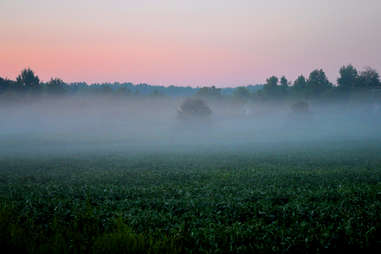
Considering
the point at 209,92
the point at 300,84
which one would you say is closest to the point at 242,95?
the point at 209,92

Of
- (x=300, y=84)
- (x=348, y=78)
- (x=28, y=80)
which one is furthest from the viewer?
(x=300, y=84)

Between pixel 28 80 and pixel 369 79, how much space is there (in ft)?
517

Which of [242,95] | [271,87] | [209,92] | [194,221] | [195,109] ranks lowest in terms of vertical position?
[194,221]

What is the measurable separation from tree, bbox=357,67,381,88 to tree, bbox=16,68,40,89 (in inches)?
5842

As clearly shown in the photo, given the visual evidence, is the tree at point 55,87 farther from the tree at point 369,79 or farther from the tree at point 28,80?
the tree at point 369,79

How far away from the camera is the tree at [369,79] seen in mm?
128375

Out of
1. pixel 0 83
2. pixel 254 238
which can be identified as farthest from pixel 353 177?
pixel 0 83

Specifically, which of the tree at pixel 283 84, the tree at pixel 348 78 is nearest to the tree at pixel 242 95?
the tree at pixel 283 84

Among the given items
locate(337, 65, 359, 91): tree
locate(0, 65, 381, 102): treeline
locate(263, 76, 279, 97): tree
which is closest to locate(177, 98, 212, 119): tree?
locate(0, 65, 381, 102): treeline

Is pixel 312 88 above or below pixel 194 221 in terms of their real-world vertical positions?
above

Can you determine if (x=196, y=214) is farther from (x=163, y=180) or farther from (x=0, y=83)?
(x=0, y=83)

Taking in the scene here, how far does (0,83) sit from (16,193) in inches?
4853

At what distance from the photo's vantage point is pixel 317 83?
130500mm

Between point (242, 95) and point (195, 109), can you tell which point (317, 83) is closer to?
point (242, 95)
